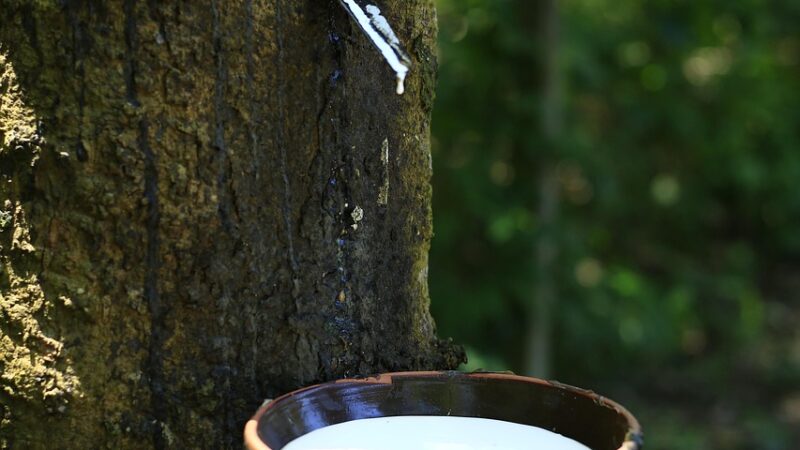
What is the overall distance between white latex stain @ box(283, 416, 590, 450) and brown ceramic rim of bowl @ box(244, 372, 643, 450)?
0.08ft

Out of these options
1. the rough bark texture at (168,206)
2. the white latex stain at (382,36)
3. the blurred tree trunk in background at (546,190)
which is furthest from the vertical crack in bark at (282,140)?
the blurred tree trunk in background at (546,190)

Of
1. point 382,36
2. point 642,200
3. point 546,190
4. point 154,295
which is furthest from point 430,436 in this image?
point 642,200

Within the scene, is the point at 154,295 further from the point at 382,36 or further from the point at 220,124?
the point at 382,36

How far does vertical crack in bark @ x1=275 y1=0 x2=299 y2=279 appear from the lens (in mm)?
1370

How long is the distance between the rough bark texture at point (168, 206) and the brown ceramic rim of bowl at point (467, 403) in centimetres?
10

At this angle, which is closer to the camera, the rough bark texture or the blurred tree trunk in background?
the rough bark texture

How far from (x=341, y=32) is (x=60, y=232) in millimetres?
506

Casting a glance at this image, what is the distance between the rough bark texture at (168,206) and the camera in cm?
131

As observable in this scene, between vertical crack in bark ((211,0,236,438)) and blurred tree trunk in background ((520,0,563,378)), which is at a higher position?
blurred tree trunk in background ((520,0,563,378))

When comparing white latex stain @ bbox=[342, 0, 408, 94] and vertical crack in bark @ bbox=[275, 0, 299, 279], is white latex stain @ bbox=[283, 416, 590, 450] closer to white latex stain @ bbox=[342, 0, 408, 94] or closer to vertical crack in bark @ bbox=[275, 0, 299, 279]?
vertical crack in bark @ bbox=[275, 0, 299, 279]

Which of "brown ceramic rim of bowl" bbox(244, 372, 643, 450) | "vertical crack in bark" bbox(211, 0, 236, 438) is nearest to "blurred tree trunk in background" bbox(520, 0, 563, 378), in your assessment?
"brown ceramic rim of bowl" bbox(244, 372, 643, 450)

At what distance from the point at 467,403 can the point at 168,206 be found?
0.54 metres

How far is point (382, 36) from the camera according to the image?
4.22 feet

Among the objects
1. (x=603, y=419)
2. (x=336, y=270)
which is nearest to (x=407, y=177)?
(x=336, y=270)
